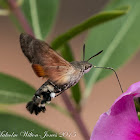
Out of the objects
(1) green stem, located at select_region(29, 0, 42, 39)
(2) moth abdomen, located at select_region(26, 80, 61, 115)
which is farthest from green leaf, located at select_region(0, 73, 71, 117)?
(2) moth abdomen, located at select_region(26, 80, 61, 115)

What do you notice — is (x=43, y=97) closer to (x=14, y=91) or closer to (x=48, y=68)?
(x=48, y=68)

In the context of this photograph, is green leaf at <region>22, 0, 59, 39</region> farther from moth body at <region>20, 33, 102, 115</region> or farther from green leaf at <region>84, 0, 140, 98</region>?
moth body at <region>20, 33, 102, 115</region>

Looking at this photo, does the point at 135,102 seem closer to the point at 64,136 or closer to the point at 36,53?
the point at 36,53

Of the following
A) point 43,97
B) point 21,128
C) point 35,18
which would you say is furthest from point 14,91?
point 43,97

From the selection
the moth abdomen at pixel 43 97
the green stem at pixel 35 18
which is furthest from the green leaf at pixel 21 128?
the moth abdomen at pixel 43 97

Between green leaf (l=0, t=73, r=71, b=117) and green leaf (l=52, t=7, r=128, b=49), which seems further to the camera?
green leaf (l=0, t=73, r=71, b=117)

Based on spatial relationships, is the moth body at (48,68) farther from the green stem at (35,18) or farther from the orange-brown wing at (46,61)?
the green stem at (35,18)
